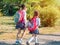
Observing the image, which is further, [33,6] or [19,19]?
[33,6]

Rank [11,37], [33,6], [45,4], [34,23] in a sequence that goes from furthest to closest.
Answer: [45,4]
[33,6]
[11,37]
[34,23]

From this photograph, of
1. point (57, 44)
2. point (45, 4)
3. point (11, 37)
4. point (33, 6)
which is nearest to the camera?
point (57, 44)

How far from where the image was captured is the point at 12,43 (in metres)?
13.3

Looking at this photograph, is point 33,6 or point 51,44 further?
point 33,6

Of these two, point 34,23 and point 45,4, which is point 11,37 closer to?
point 34,23

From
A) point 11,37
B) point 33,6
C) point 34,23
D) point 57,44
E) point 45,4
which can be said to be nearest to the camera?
point 34,23

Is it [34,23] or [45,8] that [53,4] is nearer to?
[45,8]

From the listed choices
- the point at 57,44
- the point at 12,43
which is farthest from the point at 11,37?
the point at 57,44

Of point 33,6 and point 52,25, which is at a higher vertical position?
point 33,6

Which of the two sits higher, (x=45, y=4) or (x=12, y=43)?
(x=45, y=4)

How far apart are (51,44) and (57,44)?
29cm

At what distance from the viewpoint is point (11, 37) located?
51.0 feet

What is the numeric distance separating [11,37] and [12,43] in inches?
89.2

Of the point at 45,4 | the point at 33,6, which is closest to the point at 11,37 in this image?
the point at 33,6
